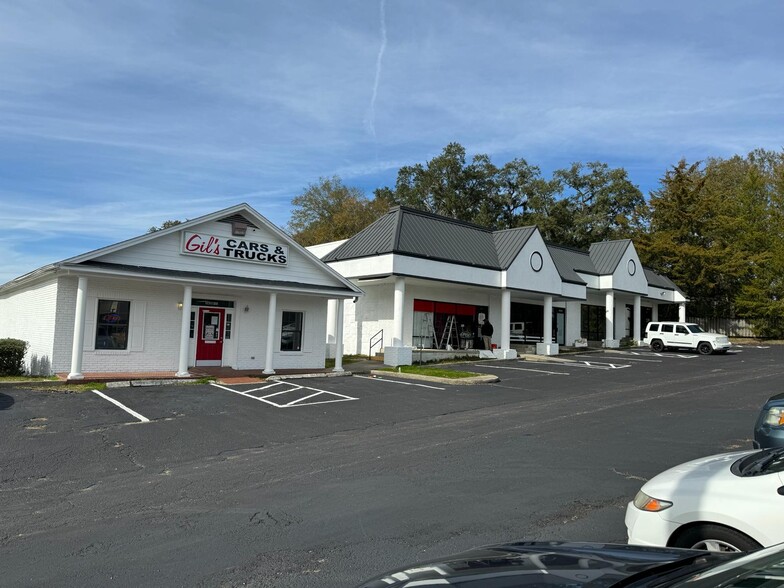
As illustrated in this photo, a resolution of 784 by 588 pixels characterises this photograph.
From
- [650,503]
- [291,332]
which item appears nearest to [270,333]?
[291,332]

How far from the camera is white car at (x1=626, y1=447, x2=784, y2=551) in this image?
12.1 ft

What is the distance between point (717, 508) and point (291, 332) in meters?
18.6

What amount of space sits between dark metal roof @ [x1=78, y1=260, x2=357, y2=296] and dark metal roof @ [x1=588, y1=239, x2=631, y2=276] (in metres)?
22.6

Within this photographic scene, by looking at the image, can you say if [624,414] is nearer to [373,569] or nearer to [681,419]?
[681,419]

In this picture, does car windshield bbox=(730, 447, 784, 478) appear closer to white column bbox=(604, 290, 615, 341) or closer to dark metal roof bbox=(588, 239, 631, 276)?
white column bbox=(604, 290, 615, 341)

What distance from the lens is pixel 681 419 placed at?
11.6 meters

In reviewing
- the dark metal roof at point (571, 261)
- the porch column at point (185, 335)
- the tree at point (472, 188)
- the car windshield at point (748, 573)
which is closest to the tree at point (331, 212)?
the tree at point (472, 188)

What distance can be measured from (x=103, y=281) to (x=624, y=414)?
14737 mm

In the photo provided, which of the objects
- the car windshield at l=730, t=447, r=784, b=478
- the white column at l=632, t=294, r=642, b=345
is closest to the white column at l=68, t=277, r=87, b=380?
the car windshield at l=730, t=447, r=784, b=478

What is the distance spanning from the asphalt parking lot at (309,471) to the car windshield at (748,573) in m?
2.86

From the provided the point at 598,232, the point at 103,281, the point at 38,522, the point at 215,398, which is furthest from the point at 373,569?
the point at 598,232

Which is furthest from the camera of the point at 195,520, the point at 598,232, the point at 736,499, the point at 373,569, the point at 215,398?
the point at 598,232

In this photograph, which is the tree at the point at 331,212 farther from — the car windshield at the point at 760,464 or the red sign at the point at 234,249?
the car windshield at the point at 760,464

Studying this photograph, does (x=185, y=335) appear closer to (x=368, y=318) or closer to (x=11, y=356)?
(x=11, y=356)
